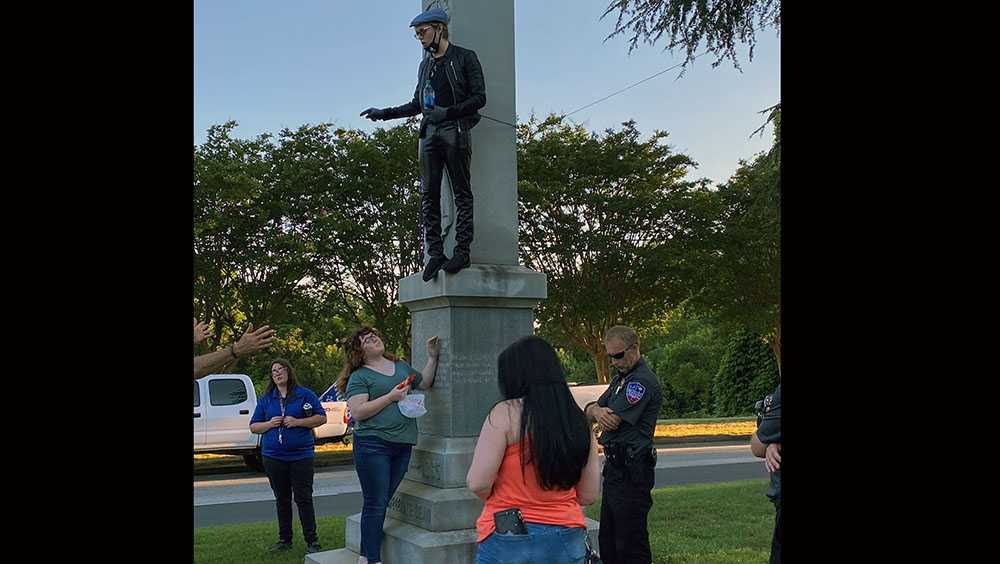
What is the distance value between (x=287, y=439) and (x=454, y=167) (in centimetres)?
327

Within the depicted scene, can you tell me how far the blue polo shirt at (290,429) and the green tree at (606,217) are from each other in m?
15.1

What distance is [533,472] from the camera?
3.62 metres

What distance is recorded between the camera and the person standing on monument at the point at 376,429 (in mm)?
6184

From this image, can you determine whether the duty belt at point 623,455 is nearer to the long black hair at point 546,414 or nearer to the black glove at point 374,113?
the long black hair at point 546,414

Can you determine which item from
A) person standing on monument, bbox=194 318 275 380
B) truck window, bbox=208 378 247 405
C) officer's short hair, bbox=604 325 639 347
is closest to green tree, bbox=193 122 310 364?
truck window, bbox=208 378 247 405

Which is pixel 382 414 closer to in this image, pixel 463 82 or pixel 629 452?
pixel 629 452

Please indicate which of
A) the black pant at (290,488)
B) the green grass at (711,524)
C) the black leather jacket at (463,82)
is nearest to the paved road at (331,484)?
the green grass at (711,524)

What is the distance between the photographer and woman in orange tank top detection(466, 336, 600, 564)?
360 centimetres

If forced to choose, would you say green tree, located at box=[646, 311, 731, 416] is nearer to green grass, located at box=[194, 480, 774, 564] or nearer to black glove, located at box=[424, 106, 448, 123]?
green grass, located at box=[194, 480, 774, 564]

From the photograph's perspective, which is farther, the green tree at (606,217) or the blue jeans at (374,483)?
the green tree at (606,217)

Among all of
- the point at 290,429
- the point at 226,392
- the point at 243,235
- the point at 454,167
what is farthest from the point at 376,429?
the point at 243,235
